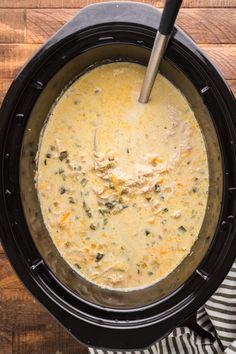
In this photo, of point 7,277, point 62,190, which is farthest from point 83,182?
point 7,277

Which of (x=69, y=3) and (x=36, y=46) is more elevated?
(x=69, y=3)

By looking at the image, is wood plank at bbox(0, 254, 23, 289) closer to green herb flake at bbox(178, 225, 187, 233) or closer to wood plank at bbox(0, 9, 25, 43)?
green herb flake at bbox(178, 225, 187, 233)

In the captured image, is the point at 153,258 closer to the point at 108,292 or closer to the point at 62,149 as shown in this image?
the point at 108,292

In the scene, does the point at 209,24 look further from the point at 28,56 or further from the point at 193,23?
the point at 28,56

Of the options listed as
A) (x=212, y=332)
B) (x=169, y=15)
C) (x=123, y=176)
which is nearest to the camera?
(x=169, y=15)

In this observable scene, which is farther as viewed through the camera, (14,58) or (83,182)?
(14,58)

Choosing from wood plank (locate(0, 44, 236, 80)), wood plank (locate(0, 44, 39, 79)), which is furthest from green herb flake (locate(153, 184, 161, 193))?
wood plank (locate(0, 44, 39, 79))
